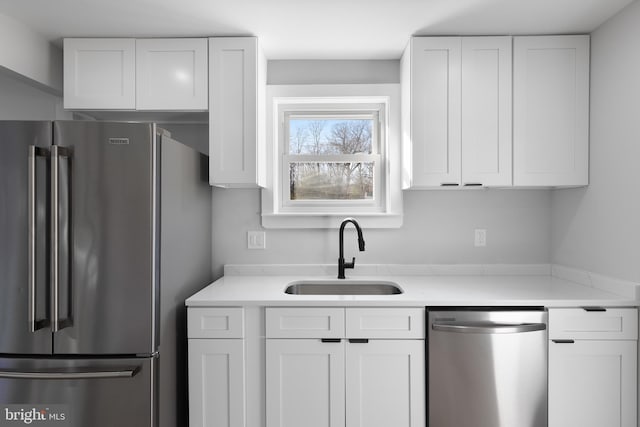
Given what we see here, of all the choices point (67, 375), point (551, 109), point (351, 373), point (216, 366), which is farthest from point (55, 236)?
point (551, 109)

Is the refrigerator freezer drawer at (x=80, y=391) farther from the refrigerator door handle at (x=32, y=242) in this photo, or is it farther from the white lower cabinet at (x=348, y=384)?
the white lower cabinet at (x=348, y=384)

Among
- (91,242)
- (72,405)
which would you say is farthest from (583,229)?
(72,405)

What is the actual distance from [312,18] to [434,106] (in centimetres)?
82

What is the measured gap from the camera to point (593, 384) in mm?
1819

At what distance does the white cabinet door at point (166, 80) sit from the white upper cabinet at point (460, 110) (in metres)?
1.20

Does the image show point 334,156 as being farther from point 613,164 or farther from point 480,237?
point 613,164

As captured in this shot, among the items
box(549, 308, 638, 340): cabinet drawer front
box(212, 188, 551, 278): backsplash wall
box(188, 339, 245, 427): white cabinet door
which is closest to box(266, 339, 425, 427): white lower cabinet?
box(188, 339, 245, 427): white cabinet door

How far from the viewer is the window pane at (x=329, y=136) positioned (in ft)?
8.61

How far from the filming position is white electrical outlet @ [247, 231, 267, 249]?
2.54 meters

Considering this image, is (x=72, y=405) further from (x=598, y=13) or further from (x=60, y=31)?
(x=598, y=13)

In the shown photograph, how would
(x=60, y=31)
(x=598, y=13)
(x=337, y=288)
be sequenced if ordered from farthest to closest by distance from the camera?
(x=337, y=288), (x=60, y=31), (x=598, y=13)

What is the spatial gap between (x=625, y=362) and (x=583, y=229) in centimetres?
72

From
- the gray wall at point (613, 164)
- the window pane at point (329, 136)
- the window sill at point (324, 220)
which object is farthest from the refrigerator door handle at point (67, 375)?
the gray wall at point (613, 164)

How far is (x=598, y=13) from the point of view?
195cm
